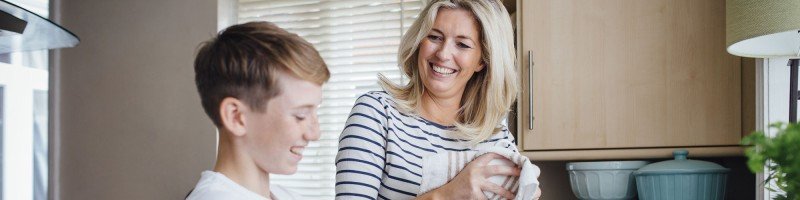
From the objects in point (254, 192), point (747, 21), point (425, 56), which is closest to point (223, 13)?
point (425, 56)

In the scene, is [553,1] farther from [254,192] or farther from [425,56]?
[254,192]

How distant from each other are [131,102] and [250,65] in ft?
8.46

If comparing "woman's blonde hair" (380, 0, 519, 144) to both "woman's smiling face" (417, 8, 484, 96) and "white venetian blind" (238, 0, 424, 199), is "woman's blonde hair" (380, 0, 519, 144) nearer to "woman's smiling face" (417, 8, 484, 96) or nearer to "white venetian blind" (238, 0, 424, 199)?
"woman's smiling face" (417, 8, 484, 96)

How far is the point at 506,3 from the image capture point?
8.25ft

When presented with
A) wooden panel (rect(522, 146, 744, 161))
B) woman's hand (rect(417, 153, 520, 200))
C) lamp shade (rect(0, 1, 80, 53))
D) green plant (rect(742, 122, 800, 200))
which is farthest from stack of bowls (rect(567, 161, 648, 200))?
green plant (rect(742, 122, 800, 200))

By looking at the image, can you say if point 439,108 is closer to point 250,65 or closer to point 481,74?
point 481,74

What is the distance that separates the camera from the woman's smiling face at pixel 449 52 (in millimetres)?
1617

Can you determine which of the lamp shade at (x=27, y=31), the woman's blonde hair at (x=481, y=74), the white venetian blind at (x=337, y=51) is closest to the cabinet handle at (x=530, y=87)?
the woman's blonde hair at (x=481, y=74)

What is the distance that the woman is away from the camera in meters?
1.50

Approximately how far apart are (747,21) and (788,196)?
0.93 metres

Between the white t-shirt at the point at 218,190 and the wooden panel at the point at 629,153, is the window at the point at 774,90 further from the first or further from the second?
the white t-shirt at the point at 218,190

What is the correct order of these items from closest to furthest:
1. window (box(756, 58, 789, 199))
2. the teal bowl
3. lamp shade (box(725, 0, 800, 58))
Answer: lamp shade (box(725, 0, 800, 58))
window (box(756, 58, 789, 199))
the teal bowl

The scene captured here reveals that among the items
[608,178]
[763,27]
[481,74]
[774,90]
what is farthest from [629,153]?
[763,27]

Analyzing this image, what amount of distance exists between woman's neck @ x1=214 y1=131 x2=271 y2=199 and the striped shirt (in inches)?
21.9
